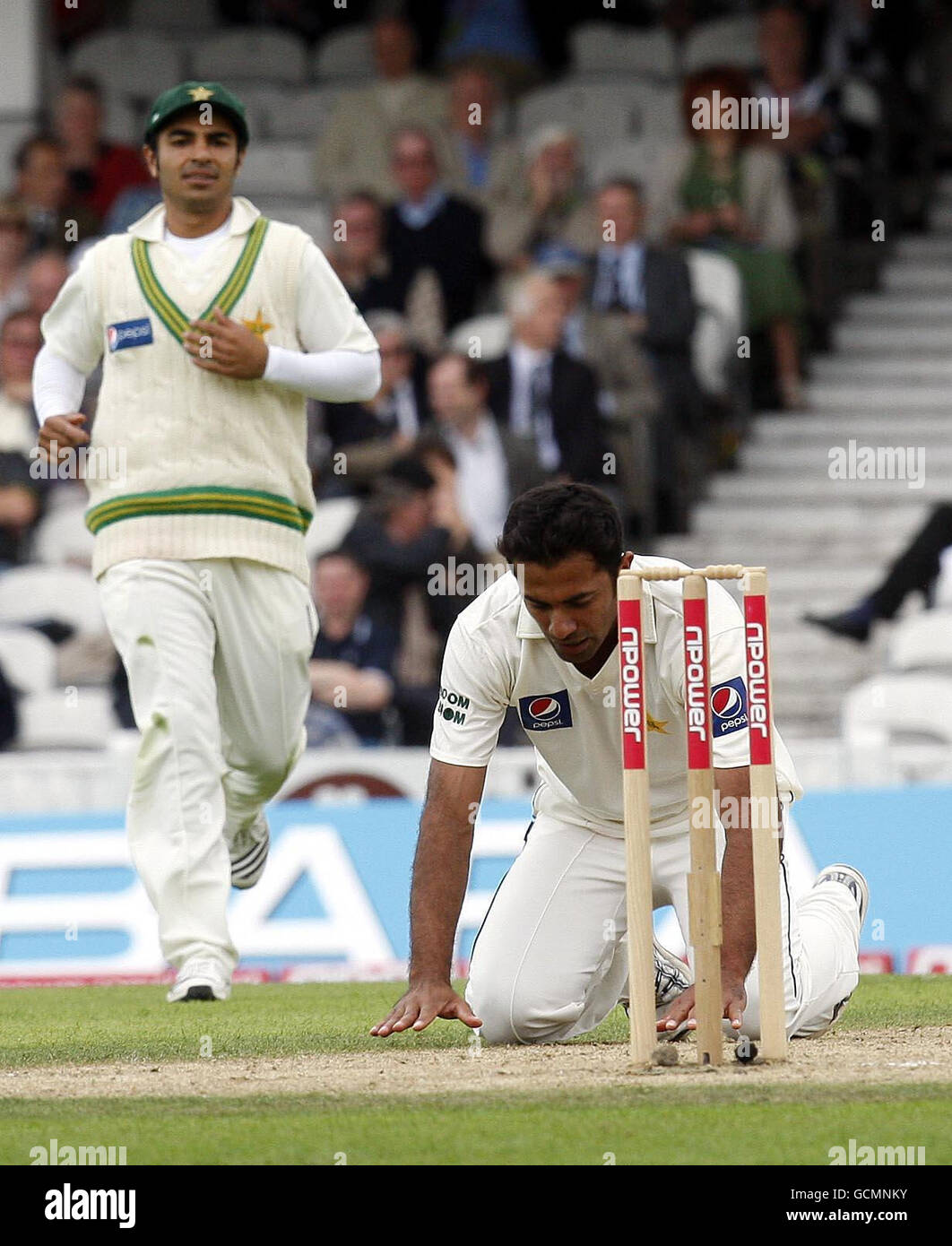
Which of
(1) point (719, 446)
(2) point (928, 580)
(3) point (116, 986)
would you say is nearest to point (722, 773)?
(3) point (116, 986)

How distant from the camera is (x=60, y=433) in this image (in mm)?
6879

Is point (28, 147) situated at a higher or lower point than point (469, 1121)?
higher

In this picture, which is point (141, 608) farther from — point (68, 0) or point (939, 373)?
point (68, 0)

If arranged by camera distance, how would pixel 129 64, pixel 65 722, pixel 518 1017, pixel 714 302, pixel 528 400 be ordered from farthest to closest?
pixel 129 64
pixel 714 302
pixel 528 400
pixel 65 722
pixel 518 1017

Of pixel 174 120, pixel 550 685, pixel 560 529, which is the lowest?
pixel 550 685

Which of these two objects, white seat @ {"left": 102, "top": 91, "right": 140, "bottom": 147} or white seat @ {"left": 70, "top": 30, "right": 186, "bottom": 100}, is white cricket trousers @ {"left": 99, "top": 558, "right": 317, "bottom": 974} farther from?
white seat @ {"left": 70, "top": 30, "right": 186, "bottom": 100}

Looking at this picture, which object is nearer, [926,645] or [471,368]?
[926,645]

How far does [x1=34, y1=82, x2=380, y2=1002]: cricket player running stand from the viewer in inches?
271

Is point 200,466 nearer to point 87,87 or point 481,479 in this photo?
point 481,479

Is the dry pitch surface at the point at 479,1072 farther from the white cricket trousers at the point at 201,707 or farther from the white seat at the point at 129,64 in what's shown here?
the white seat at the point at 129,64

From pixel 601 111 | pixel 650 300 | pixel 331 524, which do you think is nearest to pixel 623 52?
pixel 601 111

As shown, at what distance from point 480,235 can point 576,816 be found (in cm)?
826

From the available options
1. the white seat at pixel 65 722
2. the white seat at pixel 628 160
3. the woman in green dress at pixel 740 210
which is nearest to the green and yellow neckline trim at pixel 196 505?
A: the white seat at pixel 65 722

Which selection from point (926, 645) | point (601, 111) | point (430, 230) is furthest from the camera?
point (601, 111)
